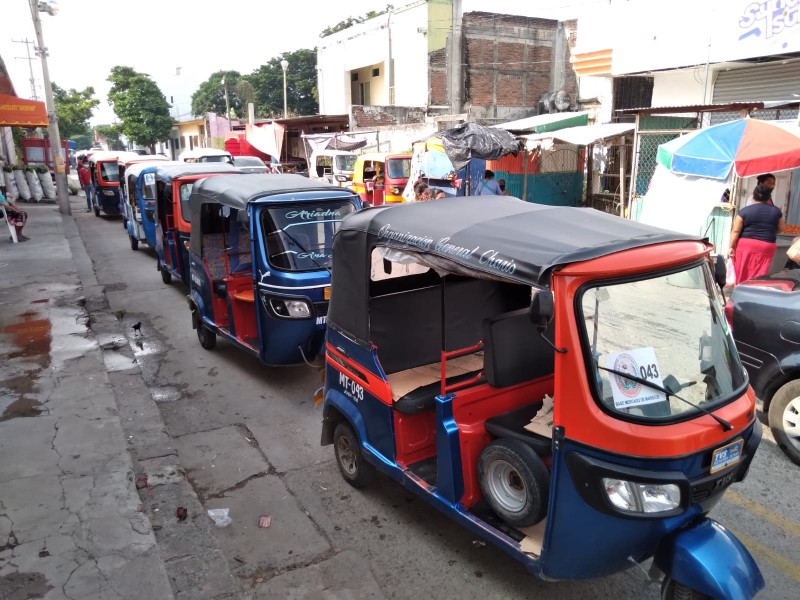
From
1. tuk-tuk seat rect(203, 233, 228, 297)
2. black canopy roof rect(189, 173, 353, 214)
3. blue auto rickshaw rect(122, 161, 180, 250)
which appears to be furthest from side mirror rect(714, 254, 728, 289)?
blue auto rickshaw rect(122, 161, 180, 250)

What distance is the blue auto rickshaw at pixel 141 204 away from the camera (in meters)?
13.2

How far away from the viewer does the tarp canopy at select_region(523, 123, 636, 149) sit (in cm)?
1341

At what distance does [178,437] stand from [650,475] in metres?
4.38

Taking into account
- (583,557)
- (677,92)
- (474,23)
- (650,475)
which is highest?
(474,23)

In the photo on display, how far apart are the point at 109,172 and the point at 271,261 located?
1726 centimetres

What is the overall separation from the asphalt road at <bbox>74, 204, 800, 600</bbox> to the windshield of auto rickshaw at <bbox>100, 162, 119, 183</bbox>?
638 inches

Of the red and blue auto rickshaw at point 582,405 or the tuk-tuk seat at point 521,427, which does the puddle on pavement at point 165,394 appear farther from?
the tuk-tuk seat at point 521,427

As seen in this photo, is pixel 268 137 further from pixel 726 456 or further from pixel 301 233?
pixel 726 456

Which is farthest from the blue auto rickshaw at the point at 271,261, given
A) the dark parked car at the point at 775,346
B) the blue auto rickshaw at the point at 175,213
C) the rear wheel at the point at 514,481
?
the dark parked car at the point at 775,346

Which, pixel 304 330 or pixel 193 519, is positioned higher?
pixel 304 330

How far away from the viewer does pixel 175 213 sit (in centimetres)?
1009

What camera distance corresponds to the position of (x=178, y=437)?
5754mm

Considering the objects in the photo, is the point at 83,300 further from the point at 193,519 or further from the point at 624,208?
the point at 624,208

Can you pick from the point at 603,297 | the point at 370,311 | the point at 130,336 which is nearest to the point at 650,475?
the point at 603,297
